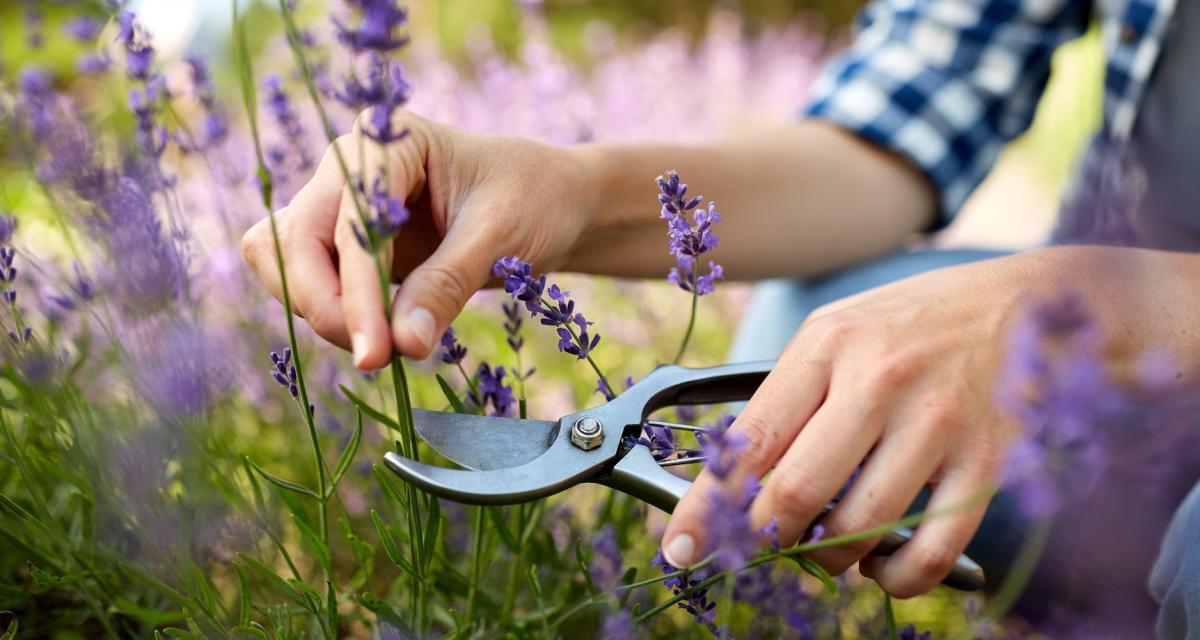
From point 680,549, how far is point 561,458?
19cm

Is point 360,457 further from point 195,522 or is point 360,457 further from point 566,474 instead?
point 566,474

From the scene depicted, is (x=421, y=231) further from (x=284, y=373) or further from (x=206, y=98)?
(x=206, y=98)

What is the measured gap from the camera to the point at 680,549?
3.18 ft

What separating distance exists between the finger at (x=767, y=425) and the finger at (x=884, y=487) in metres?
0.09

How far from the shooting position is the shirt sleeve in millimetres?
2143

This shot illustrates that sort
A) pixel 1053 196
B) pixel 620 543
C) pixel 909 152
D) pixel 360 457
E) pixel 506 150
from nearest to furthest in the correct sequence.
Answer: pixel 506 150, pixel 620 543, pixel 360 457, pixel 909 152, pixel 1053 196

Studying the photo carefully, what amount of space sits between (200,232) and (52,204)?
1.58 meters

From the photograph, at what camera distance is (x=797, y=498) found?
100cm

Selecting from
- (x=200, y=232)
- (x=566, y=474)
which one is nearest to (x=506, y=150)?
(x=566, y=474)

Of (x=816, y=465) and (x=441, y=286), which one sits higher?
(x=441, y=286)

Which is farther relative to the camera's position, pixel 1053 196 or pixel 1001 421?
pixel 1053 196

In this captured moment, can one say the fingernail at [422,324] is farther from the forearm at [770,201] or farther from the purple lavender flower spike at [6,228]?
the purple lavender flower spike at [6,228]

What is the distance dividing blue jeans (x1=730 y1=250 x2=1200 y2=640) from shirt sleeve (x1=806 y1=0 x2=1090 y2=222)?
0.88ft

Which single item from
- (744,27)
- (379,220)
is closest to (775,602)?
(379,220)
